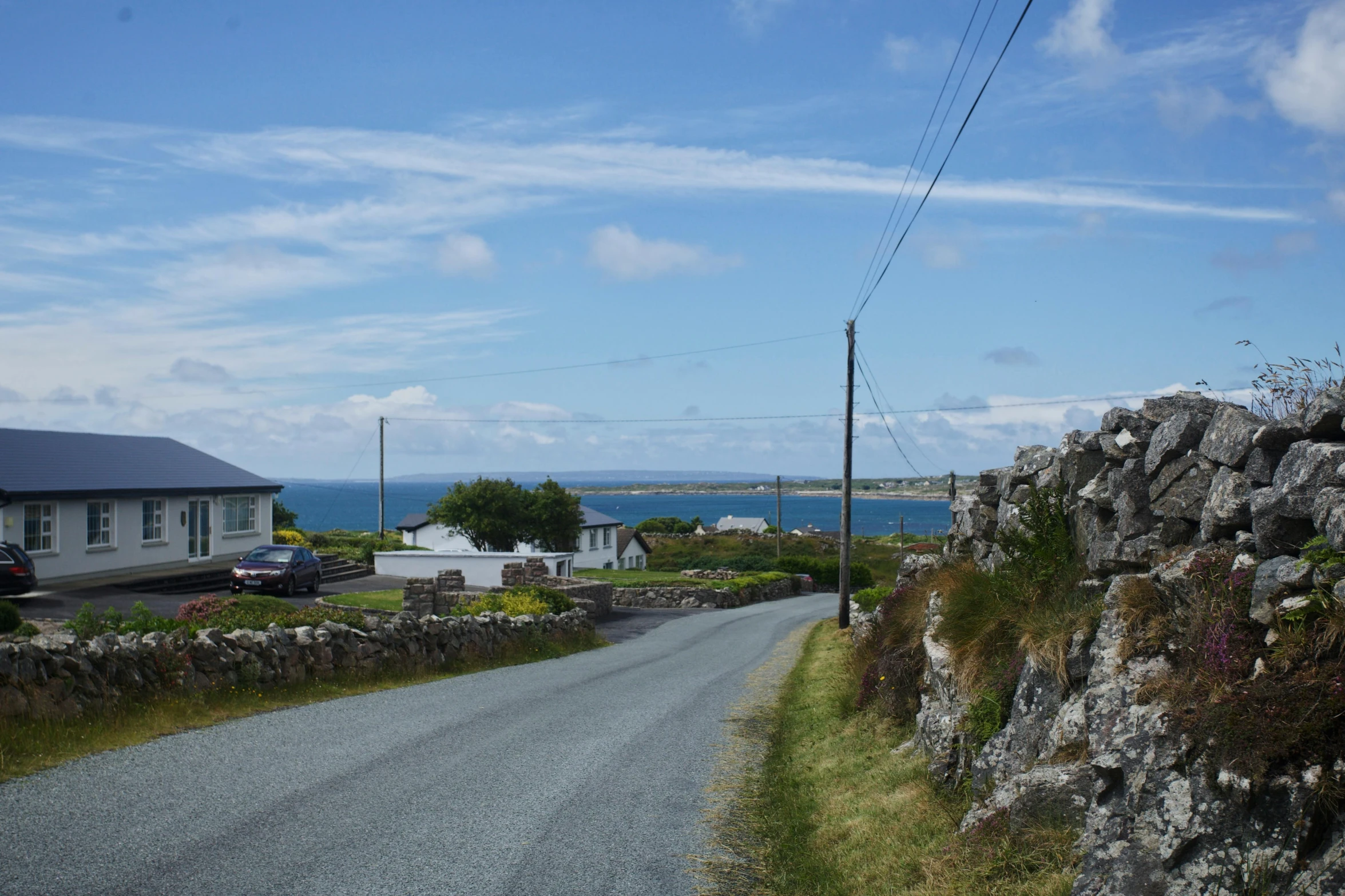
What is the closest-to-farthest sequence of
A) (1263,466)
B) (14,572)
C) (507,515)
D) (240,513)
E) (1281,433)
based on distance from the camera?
(1281,433) < (1263,466) < (14,572) < (240,513) < (507,515)

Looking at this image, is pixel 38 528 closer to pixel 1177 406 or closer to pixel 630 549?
pixel 1177 406

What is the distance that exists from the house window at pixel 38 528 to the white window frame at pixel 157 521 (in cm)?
415

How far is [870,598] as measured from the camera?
910 inches

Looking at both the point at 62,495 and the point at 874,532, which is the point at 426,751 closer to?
the point at 62,495

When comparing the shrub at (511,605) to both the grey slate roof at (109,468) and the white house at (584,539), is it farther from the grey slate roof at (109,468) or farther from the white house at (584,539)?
the white house at (584,539)

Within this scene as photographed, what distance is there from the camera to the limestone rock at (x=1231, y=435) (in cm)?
627

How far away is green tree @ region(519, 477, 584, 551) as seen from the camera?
5506 centimetres

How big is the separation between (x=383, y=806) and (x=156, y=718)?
4388mm

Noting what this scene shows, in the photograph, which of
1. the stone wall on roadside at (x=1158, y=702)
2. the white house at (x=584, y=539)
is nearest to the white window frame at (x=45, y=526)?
the stone wall on roadside at (x=1158, y=702)

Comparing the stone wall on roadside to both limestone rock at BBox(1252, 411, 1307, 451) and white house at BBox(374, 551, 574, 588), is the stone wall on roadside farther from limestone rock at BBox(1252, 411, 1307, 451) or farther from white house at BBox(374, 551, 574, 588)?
white house at BBox(374, 551, 574, 588)

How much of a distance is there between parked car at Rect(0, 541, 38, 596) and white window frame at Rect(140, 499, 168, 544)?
7853 mm

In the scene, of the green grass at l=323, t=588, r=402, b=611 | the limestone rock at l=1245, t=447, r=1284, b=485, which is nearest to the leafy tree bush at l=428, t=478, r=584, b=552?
the green grass at l=323, t=588, r=402, b=611

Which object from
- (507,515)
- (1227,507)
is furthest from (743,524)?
(1227,507)

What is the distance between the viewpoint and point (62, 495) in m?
30.0
